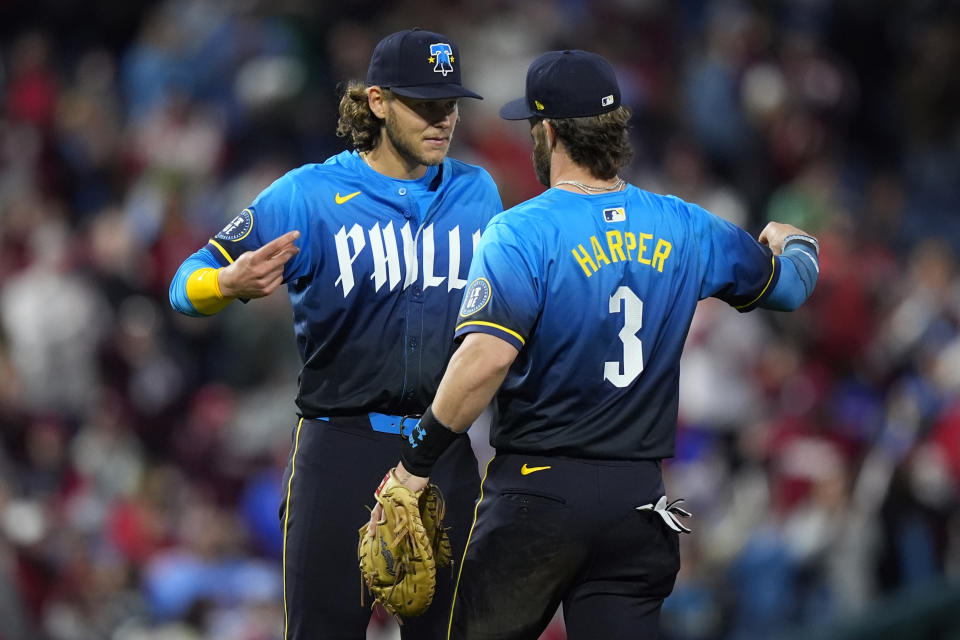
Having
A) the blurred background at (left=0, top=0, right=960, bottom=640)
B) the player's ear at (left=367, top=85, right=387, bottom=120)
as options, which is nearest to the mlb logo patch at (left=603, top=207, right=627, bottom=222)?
the player's ear at (left=367, top=85, right=387, bottom=120)

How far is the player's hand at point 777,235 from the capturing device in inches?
204

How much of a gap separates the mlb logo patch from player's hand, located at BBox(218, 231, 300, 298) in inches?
36.3

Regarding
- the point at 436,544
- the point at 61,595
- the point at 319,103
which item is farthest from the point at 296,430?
the point at 319,103

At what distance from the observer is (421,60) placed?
498cm

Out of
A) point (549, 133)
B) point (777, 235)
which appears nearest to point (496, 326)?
point (549, 133)

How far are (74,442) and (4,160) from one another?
340 centimetres

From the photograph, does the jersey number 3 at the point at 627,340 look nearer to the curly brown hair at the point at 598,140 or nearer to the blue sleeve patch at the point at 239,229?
the curly brown hair at the point at 598,140

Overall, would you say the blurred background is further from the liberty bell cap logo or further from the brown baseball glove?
the brown baseball glove

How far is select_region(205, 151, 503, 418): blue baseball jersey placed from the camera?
498 cm

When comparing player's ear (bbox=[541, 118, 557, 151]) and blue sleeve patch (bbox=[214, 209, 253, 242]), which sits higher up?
player's ear (bbox=[541, 118, 557, 151])

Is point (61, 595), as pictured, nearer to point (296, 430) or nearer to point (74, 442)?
point (74, 442)

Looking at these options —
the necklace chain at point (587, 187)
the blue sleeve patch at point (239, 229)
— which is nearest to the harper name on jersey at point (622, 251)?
the necklace chain at point (587, 187)

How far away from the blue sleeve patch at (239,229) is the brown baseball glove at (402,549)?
91 cm

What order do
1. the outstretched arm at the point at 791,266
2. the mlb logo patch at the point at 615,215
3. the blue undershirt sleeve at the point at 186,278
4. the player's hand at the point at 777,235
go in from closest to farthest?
1. the mlb logo patch at the point at 615,215
2. the blue undershirt sleeve at the point at 186,278
3. the outstretched arm at the point at 791,266
4. the player's hand at the point at 777,235
